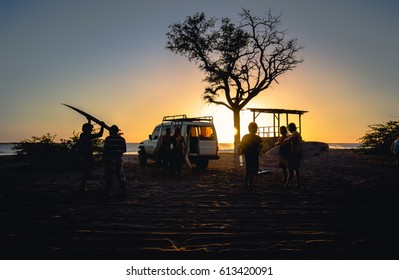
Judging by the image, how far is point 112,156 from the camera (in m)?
8.46

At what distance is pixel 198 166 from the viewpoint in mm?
16672

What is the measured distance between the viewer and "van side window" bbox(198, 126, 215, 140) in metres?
16.2

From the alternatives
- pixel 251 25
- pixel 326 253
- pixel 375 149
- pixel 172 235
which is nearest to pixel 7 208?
pixel 172 235

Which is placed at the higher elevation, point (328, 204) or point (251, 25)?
point (251, 25)

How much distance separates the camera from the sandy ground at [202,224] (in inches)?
156

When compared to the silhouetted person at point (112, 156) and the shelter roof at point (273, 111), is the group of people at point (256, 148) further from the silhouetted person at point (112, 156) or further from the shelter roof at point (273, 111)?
the shelter roof at point (273, 111)

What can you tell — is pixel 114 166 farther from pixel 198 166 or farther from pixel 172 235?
pixel 198 166

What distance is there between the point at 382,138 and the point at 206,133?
15289 millimetres

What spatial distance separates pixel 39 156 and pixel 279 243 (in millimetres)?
16412

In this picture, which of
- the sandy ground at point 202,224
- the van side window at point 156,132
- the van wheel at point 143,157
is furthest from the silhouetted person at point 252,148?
the van wheel at point 143,157

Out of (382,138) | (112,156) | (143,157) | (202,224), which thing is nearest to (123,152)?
(112,156)

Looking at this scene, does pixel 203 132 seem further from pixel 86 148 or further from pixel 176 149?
pixel 86 148

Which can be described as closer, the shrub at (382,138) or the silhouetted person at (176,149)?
the silhouetted person at (176,149)

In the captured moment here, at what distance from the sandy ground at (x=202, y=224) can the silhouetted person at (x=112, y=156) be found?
0.49 metres
